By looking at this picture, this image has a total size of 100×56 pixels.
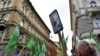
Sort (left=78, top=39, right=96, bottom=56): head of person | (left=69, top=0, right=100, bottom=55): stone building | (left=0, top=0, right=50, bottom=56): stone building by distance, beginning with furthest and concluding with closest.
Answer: (left=0, top=0, right=50, bottom=56): stone building < (left=69, top=0, right=100, bottom=55): stone building < (left=78, top=39, right=96, bottom=56): head of person

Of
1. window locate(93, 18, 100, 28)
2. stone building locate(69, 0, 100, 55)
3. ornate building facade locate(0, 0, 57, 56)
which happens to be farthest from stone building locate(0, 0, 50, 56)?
window locate(93, 18, 100, 28)

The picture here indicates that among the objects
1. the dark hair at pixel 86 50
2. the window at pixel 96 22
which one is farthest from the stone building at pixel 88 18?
the dark hair at pixel 86 50

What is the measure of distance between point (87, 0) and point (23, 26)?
9.43 m

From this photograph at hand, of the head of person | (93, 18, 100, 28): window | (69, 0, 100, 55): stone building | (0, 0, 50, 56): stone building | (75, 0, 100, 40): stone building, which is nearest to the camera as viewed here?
the head of person

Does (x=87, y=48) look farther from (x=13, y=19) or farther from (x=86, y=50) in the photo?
(x=13, y=19)

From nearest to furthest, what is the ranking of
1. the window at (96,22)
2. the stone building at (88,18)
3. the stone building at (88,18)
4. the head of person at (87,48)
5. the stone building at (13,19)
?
the head of person at (87,48) → the stone building at (88,18) → the stone building at (88,18) → the window at (96,22) → the stone building at (13,19)

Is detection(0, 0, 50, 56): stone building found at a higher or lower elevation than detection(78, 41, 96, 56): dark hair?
higher

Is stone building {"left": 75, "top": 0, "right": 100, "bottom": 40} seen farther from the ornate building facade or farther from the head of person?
the head of person

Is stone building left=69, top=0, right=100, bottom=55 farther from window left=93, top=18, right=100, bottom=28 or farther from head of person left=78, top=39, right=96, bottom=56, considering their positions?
head of person left=78, top=39, right=96, bottom=56

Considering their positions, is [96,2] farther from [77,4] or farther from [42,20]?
[42,20]

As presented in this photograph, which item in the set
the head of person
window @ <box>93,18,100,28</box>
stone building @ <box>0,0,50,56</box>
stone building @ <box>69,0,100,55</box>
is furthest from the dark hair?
stone building @ <box>0,0,50,56</box>

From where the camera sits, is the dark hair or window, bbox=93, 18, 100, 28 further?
window, bbox=93, 18, 100, 28

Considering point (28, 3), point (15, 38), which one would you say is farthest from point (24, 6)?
point (15, 38)

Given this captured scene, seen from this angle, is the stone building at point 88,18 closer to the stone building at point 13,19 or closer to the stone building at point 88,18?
the stone building at point 88,18
